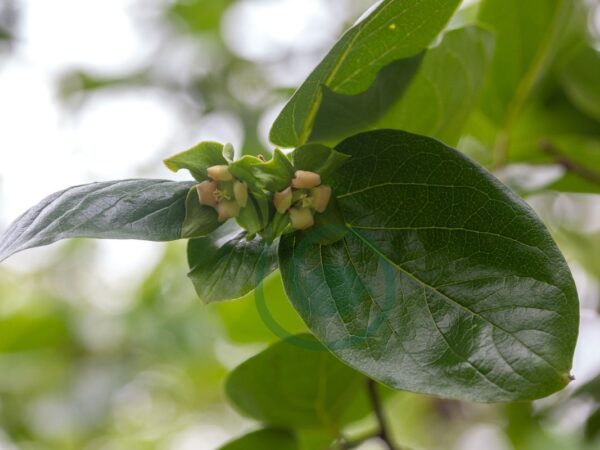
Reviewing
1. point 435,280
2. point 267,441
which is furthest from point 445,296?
point 267,441

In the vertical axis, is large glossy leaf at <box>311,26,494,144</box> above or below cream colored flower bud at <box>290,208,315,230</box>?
above

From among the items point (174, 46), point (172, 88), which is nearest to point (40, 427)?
point (172, 88)

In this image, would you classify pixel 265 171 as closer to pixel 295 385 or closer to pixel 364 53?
pixel 364 53

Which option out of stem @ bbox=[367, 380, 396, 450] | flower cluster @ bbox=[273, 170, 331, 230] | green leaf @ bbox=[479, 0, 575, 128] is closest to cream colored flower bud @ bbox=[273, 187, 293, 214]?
flower cluster @ bbox=[273, 170, 331, 230]

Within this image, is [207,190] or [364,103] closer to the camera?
[207,190]

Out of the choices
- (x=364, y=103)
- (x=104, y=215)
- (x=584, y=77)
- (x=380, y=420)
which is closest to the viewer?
(x=104, y=215)

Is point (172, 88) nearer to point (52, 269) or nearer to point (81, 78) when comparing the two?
point (81, 78)

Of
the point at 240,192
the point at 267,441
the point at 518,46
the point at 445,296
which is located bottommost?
the point at 267,441

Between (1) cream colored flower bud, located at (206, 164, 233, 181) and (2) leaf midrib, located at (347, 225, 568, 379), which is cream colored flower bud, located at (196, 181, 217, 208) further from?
(2) leaf midrib, located at (347, 225, 568, 379)
